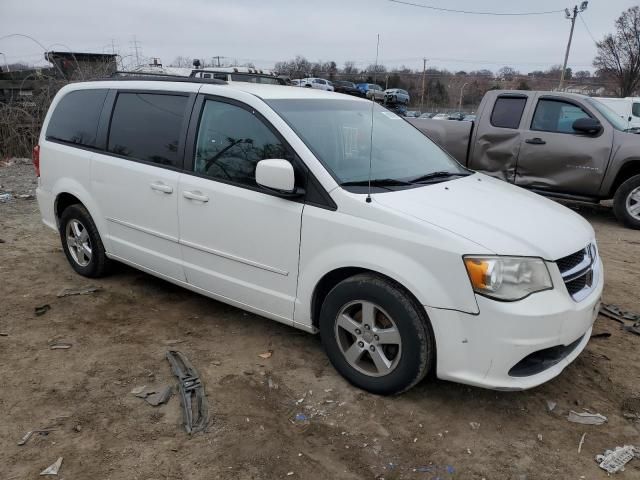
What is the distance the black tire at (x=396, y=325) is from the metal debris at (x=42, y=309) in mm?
2555

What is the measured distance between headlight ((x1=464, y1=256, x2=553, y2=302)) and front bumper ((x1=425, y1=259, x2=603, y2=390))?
0.04 metres

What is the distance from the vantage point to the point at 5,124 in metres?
11.6

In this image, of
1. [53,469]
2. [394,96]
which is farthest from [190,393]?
[394,96]

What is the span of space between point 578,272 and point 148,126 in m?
3.27

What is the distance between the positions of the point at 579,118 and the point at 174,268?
626cm

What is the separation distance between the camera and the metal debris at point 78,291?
4648 mm

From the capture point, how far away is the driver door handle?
11.9ft

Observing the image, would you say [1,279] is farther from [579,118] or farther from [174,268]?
[579,118]

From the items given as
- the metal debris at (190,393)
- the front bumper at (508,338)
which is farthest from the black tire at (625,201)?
the metal debris at (190,393)

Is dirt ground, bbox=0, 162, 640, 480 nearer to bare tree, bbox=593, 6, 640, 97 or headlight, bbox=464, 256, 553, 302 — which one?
headlight, bbox=464, 256, 553, 302

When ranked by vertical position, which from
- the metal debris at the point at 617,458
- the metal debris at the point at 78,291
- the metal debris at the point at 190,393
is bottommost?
the metal debris at the point at 78,291

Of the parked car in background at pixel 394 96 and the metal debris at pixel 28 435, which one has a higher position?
the parked car in background at pixel 394 96

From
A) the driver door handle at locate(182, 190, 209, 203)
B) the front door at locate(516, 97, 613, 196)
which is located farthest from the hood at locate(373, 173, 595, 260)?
the front door at locate(516, 97, 613, 196)

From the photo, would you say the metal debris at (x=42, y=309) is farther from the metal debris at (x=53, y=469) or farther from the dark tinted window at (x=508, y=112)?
the dark tinted window at (x=508, y=112)
